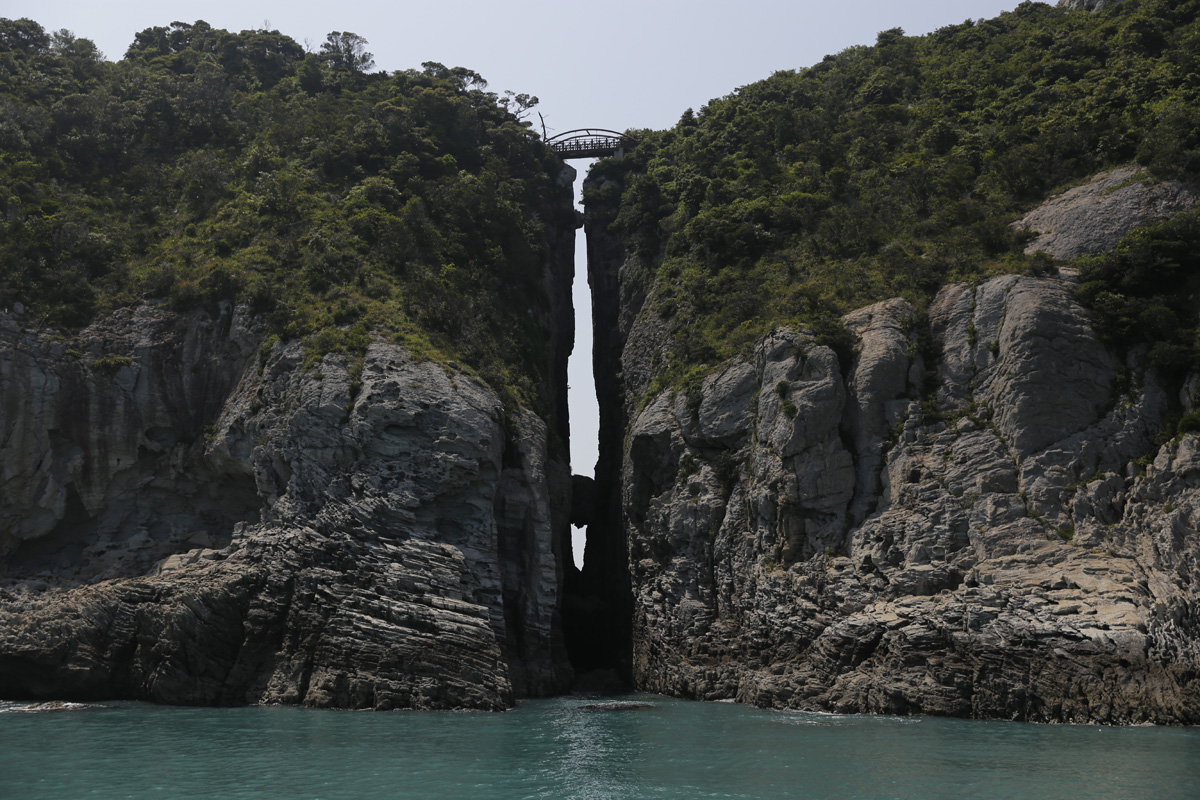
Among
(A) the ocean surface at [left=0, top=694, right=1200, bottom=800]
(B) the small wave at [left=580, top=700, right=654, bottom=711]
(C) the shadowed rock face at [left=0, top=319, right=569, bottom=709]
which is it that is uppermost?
(C) the shadowed rock face at [left=0, top=319, right=569, bottom=709]

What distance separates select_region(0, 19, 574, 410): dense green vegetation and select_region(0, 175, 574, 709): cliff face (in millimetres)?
2941

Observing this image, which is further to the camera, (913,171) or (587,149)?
(587,149)

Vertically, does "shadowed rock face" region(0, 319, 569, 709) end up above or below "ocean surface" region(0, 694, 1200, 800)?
above

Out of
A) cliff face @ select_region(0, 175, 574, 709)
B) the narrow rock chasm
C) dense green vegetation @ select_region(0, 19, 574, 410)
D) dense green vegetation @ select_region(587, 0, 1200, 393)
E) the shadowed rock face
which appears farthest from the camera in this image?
the narrow rock chasm

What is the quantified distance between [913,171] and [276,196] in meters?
36.3

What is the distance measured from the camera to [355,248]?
5050 centimetres

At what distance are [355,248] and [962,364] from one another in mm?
31863

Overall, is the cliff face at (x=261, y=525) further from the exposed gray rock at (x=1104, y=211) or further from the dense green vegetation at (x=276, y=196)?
the exposed gray rock at (x=1104, y=211)

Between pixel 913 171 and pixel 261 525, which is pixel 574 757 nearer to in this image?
pixel 261 525

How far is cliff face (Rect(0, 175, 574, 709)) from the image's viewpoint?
35.0 metres

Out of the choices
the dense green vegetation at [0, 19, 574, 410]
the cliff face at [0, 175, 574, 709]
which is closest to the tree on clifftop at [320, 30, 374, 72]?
the dense green vegetation at [0, 19, 574, 410]

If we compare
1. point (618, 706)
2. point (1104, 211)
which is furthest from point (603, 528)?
point (1104, 211)

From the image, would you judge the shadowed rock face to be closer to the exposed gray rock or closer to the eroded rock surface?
the eroded rock surface

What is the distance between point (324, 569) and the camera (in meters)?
36.4
